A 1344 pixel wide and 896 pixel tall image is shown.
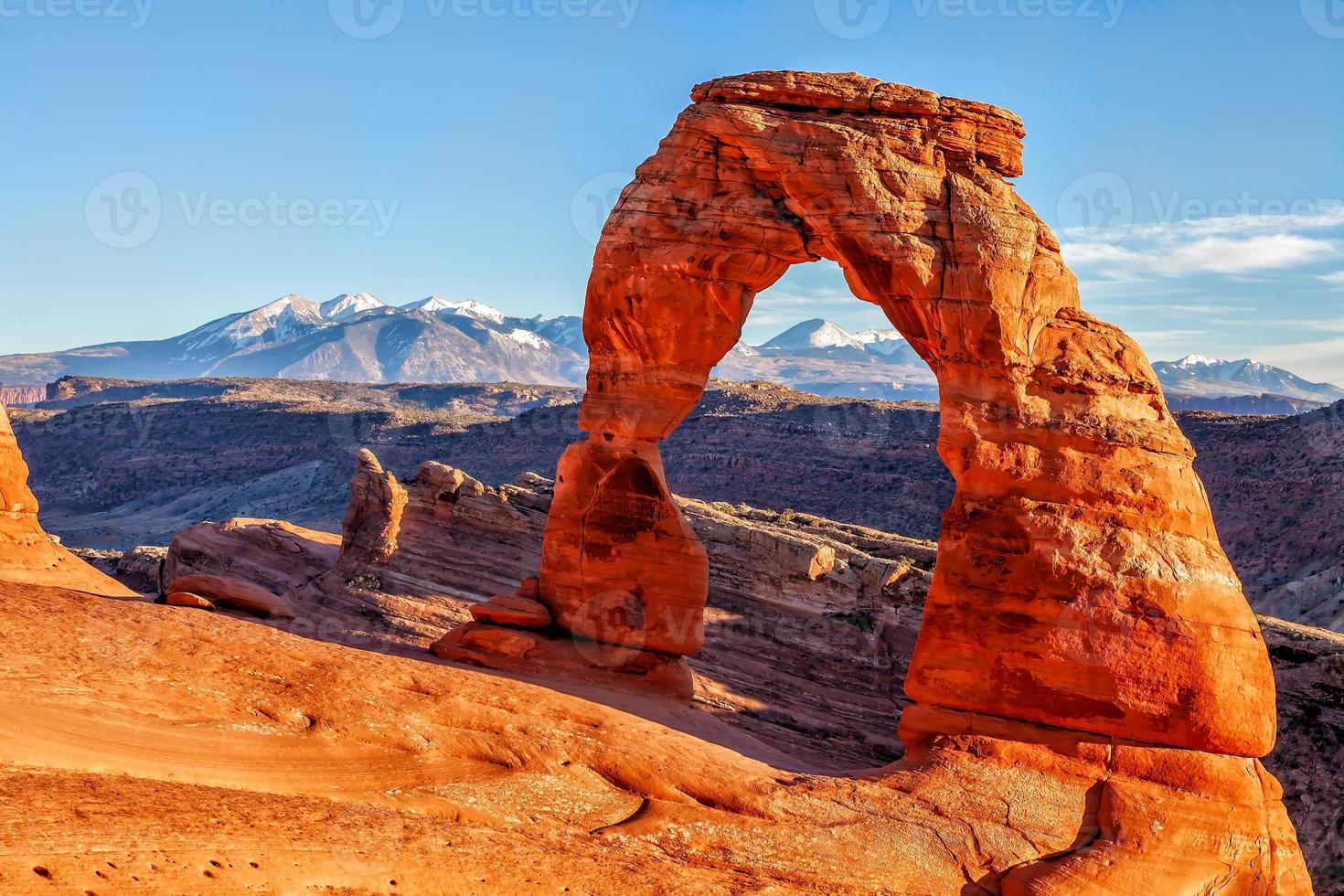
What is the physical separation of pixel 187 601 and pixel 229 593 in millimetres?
992

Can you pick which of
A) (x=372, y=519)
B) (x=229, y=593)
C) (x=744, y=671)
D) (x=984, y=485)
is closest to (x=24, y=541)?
(x=229, y=593)

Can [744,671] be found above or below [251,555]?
below

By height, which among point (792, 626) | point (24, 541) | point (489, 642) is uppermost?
point (24, 541)

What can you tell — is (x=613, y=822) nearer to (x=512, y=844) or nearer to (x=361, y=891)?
(x=512, y=844)

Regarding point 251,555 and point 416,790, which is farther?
point 251,555

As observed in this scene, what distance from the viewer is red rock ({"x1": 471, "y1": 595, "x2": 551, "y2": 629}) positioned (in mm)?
17844

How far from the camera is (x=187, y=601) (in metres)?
16.7

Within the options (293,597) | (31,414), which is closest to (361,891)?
(293,597)

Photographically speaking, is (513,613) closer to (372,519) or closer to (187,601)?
(187,601)

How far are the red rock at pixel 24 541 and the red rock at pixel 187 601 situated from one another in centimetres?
176

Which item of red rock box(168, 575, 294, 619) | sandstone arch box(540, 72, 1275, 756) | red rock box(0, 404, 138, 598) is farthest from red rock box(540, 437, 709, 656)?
red rock box(0, 404, 138, 598)

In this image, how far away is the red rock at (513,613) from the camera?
1784 centimetres

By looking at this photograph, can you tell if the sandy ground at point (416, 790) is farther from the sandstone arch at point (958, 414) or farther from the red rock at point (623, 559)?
the red rock at point (623, 559)

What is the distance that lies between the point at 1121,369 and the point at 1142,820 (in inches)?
229
